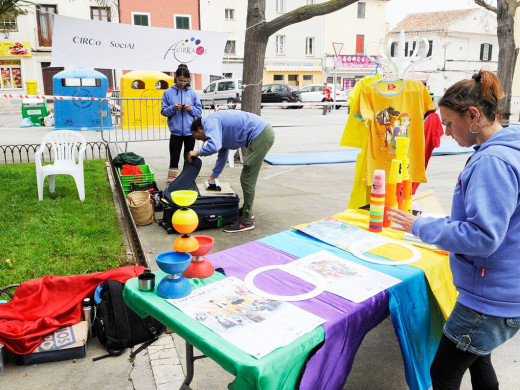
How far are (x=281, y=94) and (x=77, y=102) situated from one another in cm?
1470

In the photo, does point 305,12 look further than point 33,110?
No

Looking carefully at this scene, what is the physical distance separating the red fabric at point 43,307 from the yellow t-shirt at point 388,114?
2.32 metres

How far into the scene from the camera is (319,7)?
7.09 metres

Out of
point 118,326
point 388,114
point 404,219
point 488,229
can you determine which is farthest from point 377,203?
point 118,326

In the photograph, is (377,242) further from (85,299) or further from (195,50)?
(195,50)

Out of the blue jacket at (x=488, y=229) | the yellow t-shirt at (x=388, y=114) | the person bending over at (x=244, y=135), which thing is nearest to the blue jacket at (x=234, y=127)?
the person bending over at (x=244, y=135)

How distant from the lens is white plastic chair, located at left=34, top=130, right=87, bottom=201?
6.03 m

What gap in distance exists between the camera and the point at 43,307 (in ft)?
10.1

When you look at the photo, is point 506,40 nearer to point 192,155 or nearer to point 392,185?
point 192,155

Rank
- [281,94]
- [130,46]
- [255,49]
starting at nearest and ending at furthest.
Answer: [130,46] < [255,49] < [281,94]

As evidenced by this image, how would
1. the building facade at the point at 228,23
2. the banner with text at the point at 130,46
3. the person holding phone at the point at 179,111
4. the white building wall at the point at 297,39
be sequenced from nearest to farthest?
1. the person holding phone at the point at 179,111
2. the banner with text at the point at 130,46
3. the building facade at the point at 228,23
4. the white building wall at the point at 297,39

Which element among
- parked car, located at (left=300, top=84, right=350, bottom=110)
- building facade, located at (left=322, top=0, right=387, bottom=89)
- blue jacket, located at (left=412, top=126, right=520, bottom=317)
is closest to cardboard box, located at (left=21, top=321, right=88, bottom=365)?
blue jacket, located at (left=412, top=126, right=520, bottom=317)

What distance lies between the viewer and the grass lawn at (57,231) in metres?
4.14

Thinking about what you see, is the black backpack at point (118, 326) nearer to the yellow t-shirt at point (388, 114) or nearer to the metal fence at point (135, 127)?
the yellow t-shirt at point (388, 114)
